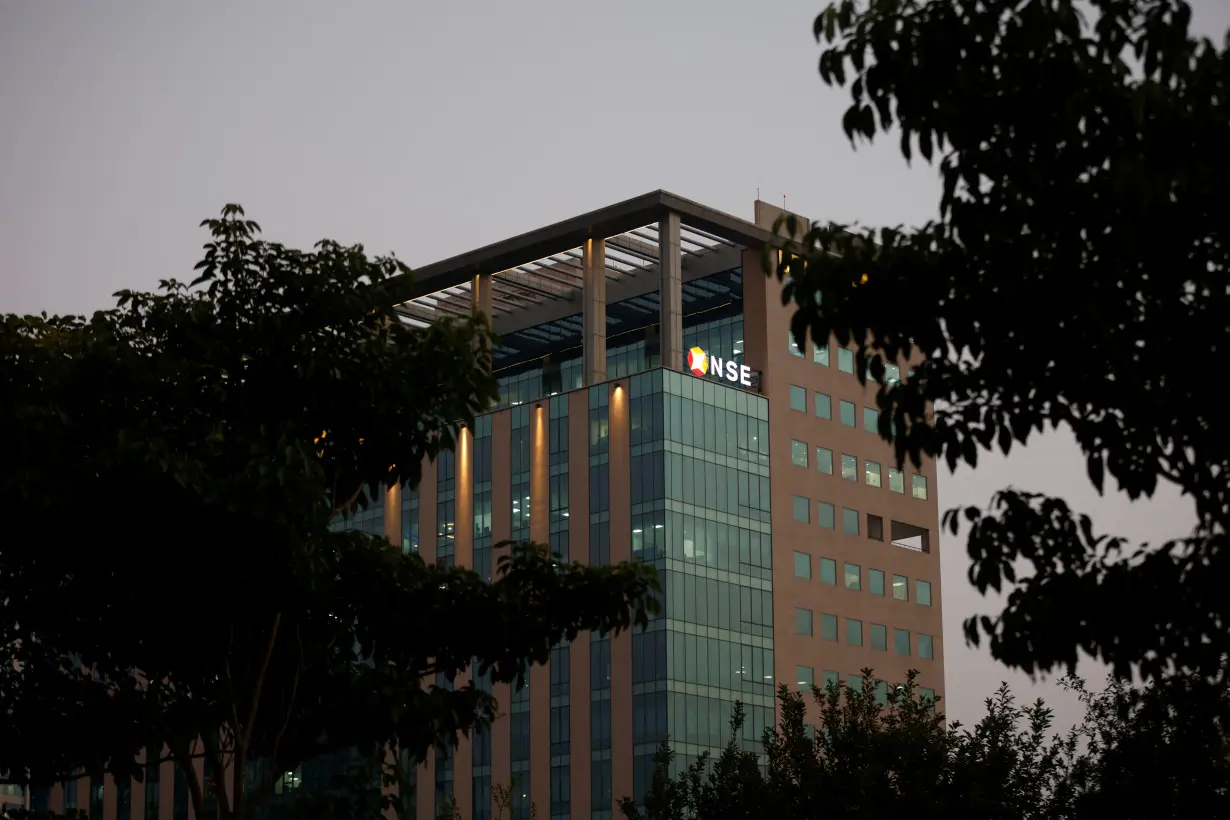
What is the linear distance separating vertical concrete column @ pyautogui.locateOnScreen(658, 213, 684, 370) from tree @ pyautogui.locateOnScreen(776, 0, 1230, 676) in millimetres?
77153

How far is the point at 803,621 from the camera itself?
95250 millimetres

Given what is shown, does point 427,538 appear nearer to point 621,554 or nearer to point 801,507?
point 621,554

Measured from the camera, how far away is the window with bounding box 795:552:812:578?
95.5 meters

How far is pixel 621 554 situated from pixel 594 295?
1317 cm

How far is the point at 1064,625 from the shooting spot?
11.5 meters

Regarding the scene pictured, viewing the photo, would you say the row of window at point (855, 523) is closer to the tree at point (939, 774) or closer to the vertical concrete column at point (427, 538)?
the vertical concrete column at point (427, 538)

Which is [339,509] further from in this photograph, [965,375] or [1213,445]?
[1213,445]

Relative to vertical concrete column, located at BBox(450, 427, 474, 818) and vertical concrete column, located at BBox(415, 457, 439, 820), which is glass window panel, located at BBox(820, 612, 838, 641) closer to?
vertical concrete column, located at BBox(450, 427, 474, 818)

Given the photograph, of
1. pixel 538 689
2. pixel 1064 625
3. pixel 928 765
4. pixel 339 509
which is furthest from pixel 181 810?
pixel 1064 625

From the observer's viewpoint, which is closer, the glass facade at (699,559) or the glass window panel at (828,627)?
the glass facade at (699,559)

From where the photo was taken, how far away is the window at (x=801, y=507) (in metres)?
96.1

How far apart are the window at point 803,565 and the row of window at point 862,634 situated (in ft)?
5.91

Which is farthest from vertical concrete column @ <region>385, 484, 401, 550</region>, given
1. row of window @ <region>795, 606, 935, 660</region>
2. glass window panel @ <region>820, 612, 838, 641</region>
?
glass window panel @ <region>820, 612, 838, 641</region>

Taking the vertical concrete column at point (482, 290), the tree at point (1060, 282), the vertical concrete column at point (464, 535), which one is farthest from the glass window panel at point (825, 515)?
the tree at point (1060, 282)
